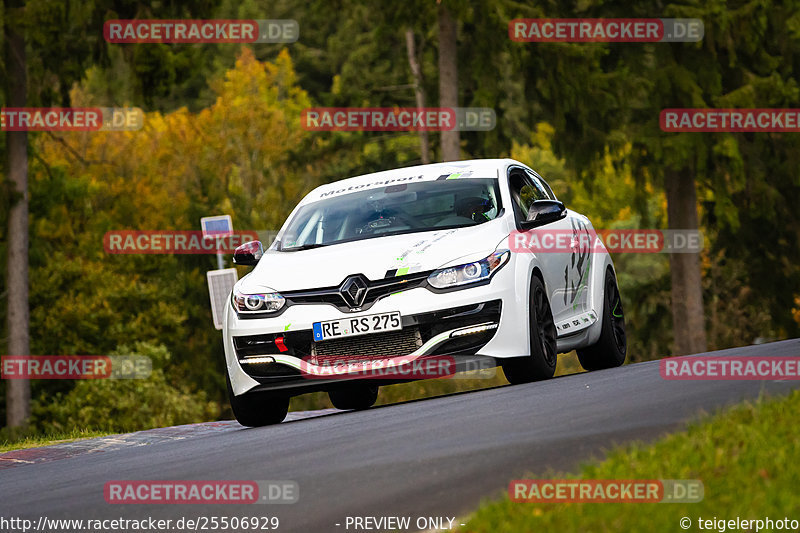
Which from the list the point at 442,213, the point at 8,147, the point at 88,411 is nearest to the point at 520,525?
the point at 442,213

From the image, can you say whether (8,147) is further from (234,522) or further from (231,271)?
(234,522)

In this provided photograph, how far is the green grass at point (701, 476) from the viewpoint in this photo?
5.00 m

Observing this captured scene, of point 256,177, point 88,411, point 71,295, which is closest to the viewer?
point 88,411

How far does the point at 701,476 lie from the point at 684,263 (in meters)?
24.9

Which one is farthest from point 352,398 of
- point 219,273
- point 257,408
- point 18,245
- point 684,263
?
point 18,245

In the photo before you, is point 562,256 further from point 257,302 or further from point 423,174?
point 257,302

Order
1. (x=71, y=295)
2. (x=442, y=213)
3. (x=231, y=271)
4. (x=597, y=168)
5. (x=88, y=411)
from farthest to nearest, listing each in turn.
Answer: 1. (x=71, y=295)
2. (x=88, y=411)
3. (x=597, y=168)
4. (x=231, y=271)
5. (x=442, y=213)

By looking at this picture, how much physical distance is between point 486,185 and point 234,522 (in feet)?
18.2

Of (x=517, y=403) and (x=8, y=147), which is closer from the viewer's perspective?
(x=517, y=403)

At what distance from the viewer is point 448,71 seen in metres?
30.9

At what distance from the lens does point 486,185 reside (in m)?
11.2

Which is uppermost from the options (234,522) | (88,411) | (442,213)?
(442,213)

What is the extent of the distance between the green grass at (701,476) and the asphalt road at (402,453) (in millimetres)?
359

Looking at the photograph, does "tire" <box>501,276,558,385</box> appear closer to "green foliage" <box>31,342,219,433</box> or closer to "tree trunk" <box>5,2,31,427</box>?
"tree trunk" <box>5,2,31,427</box>
